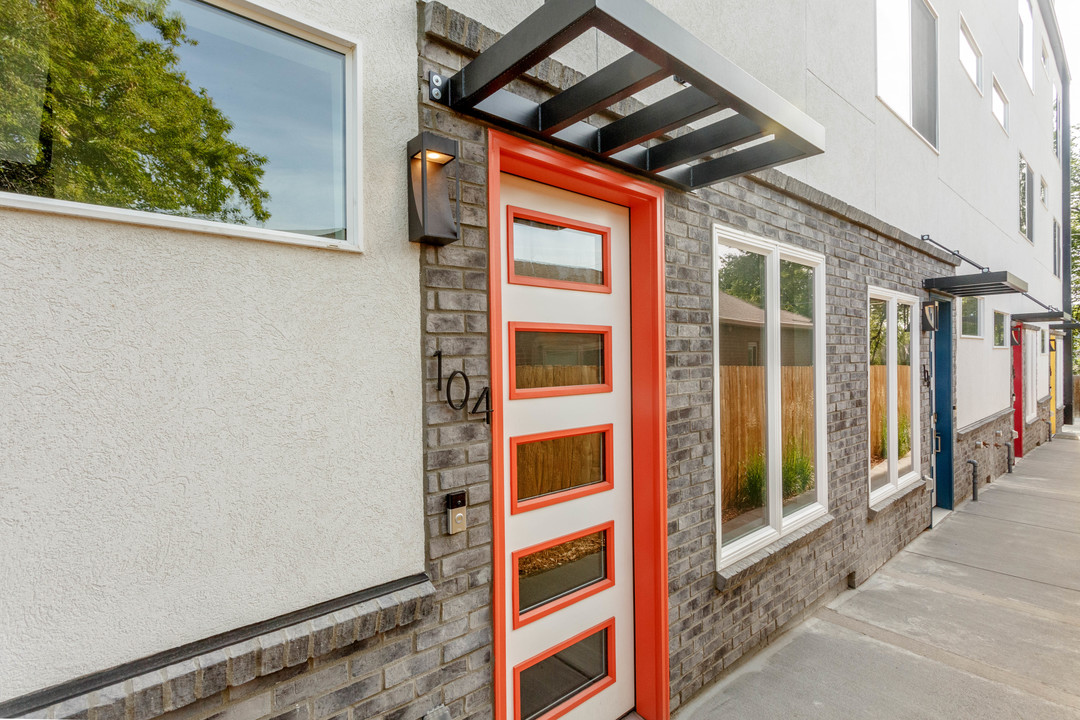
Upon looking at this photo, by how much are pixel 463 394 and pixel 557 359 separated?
65cm

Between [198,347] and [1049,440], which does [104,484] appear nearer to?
[198,347]

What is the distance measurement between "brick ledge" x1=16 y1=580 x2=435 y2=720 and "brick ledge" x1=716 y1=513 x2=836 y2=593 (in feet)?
6.27

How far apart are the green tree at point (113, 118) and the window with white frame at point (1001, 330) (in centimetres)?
1085

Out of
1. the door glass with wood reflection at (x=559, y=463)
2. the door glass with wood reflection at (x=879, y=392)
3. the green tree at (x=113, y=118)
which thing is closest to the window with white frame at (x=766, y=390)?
the door glass with wood reflection at (x=559, y=463)

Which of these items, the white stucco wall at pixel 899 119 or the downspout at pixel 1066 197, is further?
the downspout at pixel 1066 197

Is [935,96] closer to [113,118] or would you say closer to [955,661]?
[955,661]

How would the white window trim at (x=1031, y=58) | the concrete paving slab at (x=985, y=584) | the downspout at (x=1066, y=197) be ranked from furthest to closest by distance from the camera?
1. the downspout at (x=1066, y=197)
2. the white window trim at (x=1031, y=58)
3. the concrete paving slab at (x=985, y=584)

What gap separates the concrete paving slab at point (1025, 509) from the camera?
5.79 metres

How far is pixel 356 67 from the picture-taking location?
162 cm

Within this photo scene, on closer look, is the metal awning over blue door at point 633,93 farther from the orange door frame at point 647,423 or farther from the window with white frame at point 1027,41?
the window with white frame at point 1027,41

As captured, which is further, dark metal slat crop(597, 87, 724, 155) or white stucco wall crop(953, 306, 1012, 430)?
white stucco wall crop(953, 306, 1012, 430)

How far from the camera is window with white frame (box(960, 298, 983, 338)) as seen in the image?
274 inches

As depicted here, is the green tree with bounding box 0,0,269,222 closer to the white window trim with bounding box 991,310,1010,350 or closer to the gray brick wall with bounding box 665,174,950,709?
the gray brick wall with bounding box 665,174,950,709

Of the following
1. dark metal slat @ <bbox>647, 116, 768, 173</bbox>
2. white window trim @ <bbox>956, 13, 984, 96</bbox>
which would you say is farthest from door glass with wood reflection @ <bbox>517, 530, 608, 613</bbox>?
Result: white window trim @ <bbox>956, 13, 984, 96</bbox>
